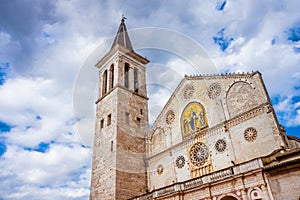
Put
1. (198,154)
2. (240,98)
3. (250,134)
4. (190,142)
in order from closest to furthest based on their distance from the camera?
(250,134) → (240,98) → (198,154) → (190,142)

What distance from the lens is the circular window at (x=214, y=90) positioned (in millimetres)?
16384

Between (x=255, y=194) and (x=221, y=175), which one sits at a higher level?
(x=221, y=175)

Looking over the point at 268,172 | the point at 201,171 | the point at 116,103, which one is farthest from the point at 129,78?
the point at 268,172

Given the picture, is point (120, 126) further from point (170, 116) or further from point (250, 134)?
point (250, 134)

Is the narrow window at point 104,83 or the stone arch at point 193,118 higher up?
the narrow window at point 104,83

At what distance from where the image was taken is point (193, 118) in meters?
17.5

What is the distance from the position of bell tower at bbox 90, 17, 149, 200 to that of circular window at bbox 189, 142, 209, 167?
16.9 feet

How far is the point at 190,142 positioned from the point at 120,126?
6.28 metres

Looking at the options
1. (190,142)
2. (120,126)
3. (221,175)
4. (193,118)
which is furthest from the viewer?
(120,126)

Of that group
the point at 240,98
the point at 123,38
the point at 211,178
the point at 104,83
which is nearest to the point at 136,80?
the point at 104,83

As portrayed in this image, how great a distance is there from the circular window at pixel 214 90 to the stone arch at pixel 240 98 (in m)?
0.89

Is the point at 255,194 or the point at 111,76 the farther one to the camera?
the point at 111,76

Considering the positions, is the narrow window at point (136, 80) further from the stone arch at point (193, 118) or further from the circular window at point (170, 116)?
the stone arch at point (193, 118)

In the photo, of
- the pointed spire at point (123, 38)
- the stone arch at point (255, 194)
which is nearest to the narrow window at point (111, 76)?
the pointed spire at point (123, 38)
